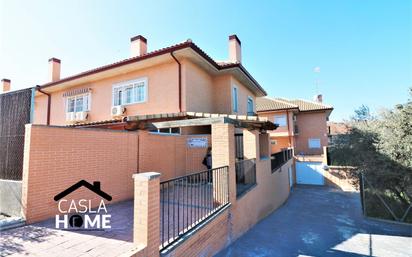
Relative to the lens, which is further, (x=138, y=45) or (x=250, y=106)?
(x=250, y=106)

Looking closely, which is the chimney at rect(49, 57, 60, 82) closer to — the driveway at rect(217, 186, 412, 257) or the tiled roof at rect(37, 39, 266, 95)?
the tiled roof at rect(37, 39, 266, 95)

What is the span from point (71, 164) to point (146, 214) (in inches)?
134

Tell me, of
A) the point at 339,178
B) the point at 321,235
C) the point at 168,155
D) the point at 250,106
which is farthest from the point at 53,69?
the point at 339,178

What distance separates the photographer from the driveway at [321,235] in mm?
6230

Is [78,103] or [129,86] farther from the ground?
[129,86]

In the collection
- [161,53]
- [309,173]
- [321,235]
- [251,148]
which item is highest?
[161,53]

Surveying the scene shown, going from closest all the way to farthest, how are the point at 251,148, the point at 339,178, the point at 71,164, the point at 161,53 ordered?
the point at 71,164
the point at 251,148
the point at 161,53
the point at 339,178

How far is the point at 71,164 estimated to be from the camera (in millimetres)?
5258

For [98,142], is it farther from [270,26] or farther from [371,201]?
[371,201]

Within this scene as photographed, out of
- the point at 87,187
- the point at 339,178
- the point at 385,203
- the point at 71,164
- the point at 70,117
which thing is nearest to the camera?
the point at 71,164

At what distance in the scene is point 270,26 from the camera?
12727mm

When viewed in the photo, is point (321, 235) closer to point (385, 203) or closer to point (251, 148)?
point (251, 148)

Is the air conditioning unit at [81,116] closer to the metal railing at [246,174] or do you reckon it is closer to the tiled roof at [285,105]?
the metal railing at [246,174]

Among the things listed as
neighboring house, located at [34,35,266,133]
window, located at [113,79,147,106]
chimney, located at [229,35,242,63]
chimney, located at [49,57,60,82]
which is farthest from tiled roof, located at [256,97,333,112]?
chimney, located at [49,57,60,82]
